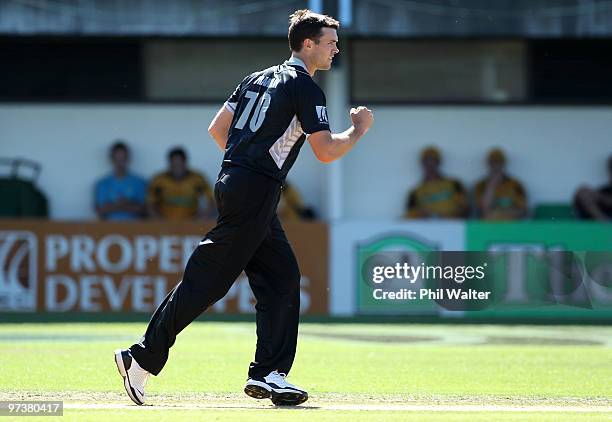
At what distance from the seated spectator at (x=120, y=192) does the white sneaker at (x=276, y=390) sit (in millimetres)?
9820

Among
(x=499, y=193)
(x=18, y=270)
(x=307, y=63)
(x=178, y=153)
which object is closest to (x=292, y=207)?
(x=178, y=153)

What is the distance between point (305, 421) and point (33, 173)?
1262 centimetres

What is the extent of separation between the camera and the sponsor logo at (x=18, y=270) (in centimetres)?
1605

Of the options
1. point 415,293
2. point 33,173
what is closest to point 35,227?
point 33,173

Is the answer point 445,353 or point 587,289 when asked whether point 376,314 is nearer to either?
point 587,289

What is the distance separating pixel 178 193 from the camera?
17141 millimetres

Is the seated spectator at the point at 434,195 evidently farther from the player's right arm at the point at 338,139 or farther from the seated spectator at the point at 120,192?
the player's right arm at the point at 338,139

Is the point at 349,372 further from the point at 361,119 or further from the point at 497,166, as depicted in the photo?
the point at 497,166

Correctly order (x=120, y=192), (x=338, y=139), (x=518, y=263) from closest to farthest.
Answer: (x=338, y=139) < (x=518, y=263) < (x=120, y=192)

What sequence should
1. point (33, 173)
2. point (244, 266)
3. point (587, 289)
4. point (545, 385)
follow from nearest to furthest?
point (244, 266) → point (545, 385) → point (587, 289) → point (33, 173)

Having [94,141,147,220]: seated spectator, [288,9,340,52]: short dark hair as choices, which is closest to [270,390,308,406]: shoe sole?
[288,9,340,52]: short dark hair

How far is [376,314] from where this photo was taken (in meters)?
16.0

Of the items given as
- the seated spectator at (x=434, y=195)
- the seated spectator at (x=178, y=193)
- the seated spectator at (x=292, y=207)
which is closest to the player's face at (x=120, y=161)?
the seated spectator at (x=178, y=193)

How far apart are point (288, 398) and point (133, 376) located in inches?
32.5
